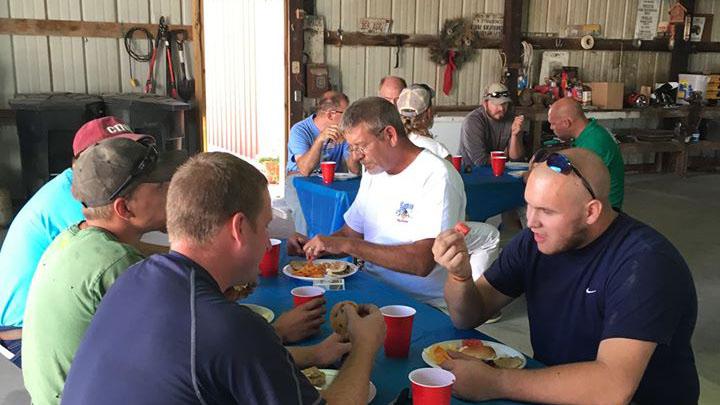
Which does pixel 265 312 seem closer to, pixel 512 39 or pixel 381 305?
pixel 381 305

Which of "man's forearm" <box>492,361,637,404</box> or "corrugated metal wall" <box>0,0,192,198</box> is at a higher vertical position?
"corrugated metal wall" <box>0,0,192,198</box>

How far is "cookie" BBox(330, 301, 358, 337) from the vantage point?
186 centimetres

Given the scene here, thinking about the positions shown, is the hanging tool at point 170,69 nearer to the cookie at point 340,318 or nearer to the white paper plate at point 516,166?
the white paper plate at point 516,166

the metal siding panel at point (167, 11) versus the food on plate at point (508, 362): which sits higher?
the metal siding panel at point (167, 11)

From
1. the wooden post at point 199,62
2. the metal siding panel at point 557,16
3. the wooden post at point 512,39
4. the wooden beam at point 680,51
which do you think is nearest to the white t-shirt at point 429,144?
the wooden post at point 199,62

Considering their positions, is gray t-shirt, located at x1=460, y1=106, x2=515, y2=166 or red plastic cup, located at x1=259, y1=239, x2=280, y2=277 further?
gray t-shirt, located at x1=460, y1=106, x2=515, y2=166

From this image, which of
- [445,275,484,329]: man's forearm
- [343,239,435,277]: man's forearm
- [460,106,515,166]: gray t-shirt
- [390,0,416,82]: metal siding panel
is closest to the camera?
[445,275,484,329]: man's forearm

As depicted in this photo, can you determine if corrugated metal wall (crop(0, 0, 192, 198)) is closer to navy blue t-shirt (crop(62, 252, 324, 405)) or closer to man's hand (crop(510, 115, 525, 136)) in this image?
man's hand (crop(510, 115, 525, 136))

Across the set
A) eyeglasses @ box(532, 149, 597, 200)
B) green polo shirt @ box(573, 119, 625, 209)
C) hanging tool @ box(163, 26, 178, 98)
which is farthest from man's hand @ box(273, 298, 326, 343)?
hanging tool @ box(163, 26, 178, 98)

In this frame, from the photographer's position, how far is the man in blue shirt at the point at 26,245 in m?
2.45

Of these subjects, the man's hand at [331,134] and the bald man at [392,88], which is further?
the bald man at [392,88]

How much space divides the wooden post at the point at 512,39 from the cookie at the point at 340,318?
24.7ft

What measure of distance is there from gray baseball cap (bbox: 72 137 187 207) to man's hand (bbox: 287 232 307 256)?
0.94 metres

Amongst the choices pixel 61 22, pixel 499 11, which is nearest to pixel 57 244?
pixel 61 22
